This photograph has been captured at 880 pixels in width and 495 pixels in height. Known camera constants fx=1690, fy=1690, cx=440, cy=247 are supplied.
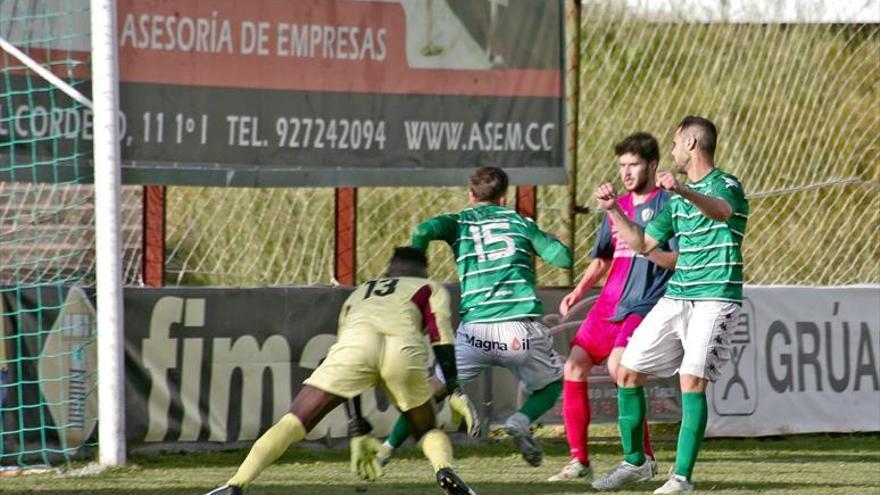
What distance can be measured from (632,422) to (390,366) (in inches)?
74.9

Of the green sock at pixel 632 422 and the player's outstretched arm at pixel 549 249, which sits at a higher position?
the player's outstretched arm at pixel 549 249

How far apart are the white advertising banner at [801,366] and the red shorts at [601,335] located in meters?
2.78

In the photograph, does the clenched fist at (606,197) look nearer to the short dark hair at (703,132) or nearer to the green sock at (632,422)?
the short dark hair at (703,132)

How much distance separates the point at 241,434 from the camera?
11.0m

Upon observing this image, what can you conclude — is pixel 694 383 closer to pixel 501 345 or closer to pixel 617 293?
pixel 617 293

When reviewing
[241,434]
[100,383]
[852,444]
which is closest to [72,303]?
[100,383]

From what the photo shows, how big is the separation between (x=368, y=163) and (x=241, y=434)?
2.24 meters

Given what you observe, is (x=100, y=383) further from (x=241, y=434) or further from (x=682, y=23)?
(x=682, y=23)

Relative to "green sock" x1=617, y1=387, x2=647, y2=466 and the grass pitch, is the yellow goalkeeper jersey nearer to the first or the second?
the grass pitch

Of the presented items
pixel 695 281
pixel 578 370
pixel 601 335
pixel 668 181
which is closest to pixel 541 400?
pixel 578 370

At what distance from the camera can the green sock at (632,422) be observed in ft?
30.0

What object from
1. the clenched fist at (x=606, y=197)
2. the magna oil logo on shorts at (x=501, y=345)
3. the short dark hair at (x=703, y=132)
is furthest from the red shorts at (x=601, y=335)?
the clenched fist at (x=606, y=197)

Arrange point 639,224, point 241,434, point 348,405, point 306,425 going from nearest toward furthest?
1. point 306,425
2. point 348,405
3. point 639,224
4. point 241,434

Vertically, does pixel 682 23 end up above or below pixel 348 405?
above
